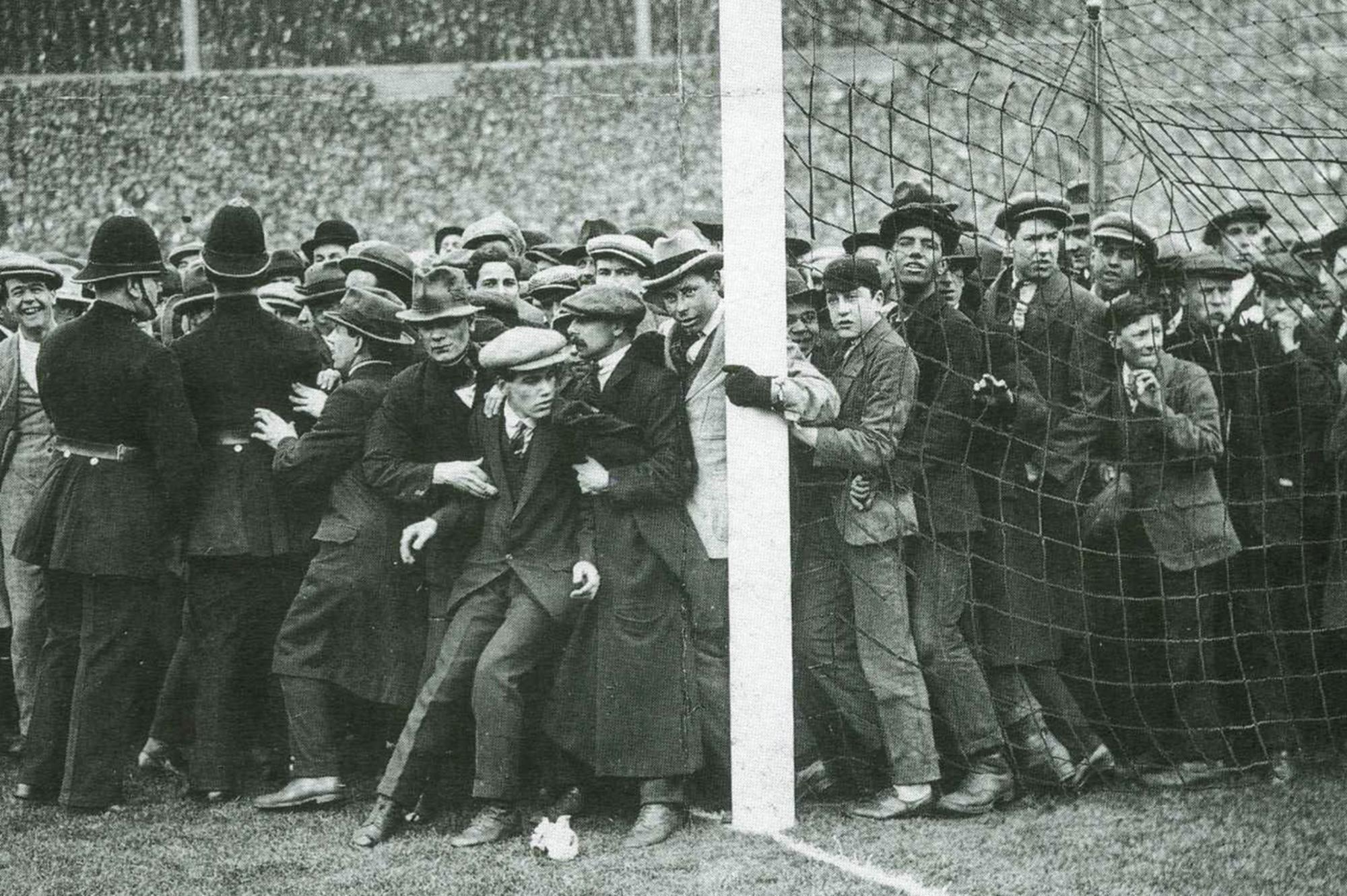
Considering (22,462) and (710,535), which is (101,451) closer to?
(22,462)

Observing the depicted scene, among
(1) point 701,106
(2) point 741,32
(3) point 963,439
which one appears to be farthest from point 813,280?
(1) point 701,106

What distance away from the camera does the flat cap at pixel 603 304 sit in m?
4.65

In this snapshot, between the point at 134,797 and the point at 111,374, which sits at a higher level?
the point at 111,374

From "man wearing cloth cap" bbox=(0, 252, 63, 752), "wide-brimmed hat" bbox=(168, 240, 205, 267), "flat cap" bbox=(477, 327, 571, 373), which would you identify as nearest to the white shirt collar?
"flat cap" bbox=(477, 327, 571, 373)

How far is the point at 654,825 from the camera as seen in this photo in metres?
4.46

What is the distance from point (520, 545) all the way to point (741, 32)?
1717mm

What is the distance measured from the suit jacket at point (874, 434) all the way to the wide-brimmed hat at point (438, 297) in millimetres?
1278

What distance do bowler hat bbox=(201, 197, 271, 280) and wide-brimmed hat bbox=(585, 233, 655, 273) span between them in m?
1.36

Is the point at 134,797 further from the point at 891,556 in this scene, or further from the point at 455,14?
the point at 455,14

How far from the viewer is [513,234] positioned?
6.87 m

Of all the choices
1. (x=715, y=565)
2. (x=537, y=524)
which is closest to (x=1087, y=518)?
(x=715, y=565)

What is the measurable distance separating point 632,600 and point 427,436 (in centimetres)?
89

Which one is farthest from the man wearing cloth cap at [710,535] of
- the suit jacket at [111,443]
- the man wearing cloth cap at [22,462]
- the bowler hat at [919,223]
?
the man wearing cloth cap at [22,462]

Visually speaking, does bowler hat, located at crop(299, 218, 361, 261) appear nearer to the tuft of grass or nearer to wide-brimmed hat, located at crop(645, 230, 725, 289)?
wide-brimmed hat, located at crop(645, 230, 725, 289)
